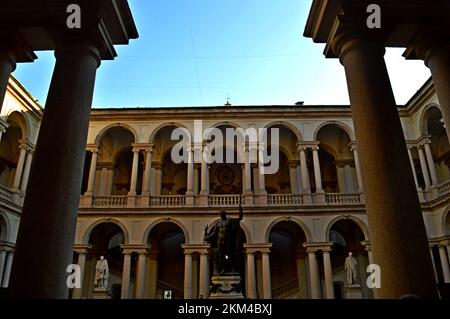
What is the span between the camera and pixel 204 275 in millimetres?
17750

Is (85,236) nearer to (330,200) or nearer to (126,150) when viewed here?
(126,150)

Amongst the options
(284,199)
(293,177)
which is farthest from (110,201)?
(293,177)

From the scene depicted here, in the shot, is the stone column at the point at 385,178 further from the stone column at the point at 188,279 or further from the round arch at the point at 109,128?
the round arch at the point at 109,128

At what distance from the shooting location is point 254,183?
68.7ft

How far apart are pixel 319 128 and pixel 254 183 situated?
5.06 meters

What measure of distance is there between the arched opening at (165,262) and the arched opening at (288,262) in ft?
19.3

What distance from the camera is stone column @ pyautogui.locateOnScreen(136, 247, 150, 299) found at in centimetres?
1795

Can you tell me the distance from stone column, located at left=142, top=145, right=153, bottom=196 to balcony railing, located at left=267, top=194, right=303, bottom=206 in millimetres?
6864

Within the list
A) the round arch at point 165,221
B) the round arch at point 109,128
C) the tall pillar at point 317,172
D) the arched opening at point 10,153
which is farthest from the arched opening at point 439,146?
the arched opening at point 10,153

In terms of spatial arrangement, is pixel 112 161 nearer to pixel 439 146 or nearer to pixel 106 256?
pixel 106 256

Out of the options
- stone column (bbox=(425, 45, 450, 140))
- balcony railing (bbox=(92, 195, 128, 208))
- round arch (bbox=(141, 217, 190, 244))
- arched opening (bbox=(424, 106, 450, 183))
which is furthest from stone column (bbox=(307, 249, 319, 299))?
stone column (bbox=(425, 45, 450, 140))

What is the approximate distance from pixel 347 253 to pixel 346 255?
0.25 m

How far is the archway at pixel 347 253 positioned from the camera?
2003 centimetres

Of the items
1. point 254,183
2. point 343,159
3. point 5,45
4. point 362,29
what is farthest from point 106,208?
point 362,29
